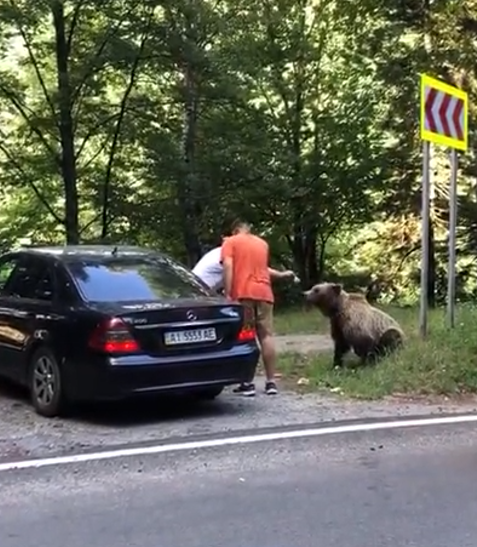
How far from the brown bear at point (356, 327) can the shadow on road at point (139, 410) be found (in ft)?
6.52

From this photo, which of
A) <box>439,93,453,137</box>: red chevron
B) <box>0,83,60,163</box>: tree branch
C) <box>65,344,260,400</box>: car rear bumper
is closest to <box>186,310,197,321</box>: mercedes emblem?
<box>65,344,260,400</box>: car rear bumper

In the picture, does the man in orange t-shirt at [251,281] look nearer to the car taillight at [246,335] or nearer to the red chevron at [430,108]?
the car taillight at [246,335]

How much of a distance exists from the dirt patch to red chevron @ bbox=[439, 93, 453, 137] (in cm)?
334

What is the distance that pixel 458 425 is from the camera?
820 cm

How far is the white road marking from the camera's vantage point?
704cm

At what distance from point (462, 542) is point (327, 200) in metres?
18.6

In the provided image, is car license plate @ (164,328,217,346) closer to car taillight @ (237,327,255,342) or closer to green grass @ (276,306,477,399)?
car taillight @ (237,327,255,342)

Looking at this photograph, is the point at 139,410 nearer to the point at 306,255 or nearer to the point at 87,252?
the point at 87,252

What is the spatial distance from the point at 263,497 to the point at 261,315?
3837mm

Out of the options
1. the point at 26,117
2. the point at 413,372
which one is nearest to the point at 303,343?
the point at 413,372

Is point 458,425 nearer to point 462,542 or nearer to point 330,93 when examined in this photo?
point 462,542

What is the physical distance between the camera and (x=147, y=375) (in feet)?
26.8

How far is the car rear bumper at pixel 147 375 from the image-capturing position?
806cm

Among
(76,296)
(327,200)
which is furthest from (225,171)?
(76,296)
